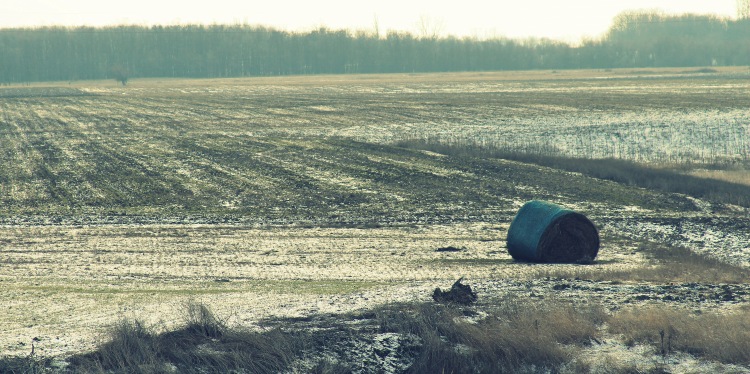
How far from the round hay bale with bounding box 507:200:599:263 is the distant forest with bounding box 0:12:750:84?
120 metres

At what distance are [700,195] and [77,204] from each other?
18078 mm

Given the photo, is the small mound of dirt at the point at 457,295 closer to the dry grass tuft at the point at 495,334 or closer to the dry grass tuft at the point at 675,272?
the dry grass tuft at the point at 495,334

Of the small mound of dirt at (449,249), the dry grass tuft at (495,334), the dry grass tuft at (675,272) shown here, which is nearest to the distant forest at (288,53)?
the small mound of dirt at (449,249)

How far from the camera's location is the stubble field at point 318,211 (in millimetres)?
13781

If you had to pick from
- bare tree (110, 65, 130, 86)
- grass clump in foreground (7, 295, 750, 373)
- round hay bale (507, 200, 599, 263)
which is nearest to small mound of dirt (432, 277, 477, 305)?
grass clump in foreground (7, 295, 750, 373)

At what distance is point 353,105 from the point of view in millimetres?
61000

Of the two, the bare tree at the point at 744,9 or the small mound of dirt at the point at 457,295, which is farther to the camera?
the bare tree at the point at 744,9

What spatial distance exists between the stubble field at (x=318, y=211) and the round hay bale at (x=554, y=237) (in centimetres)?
48

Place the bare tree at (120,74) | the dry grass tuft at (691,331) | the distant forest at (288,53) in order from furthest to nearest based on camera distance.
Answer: the distant forest at (288,53) → the bare tree at (120,74) → the dry grass tuft at (691,331)

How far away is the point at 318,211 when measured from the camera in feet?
75.8

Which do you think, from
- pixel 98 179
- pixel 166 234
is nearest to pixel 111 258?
pixel 166 234

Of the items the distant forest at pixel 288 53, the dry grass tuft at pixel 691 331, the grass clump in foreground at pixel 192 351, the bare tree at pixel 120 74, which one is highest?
the distant forest at pixel 288 53

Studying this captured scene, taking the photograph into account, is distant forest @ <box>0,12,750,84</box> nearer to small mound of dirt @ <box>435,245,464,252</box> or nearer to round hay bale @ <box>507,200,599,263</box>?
small mound of dirt @ <box>435,245,464,252</box>

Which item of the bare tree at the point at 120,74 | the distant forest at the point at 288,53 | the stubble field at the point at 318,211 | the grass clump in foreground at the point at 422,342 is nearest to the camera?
the grass clump in foreground at the point at 422,342
